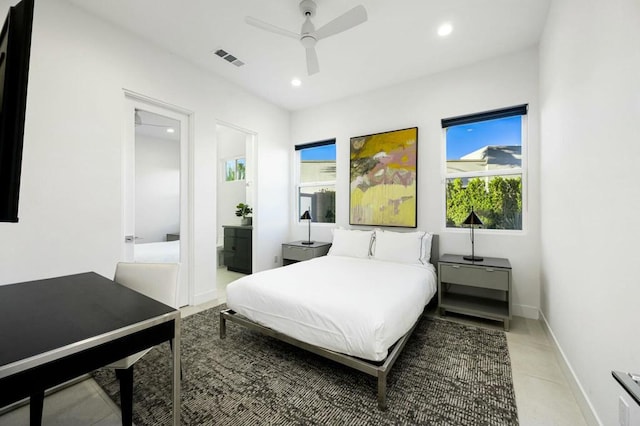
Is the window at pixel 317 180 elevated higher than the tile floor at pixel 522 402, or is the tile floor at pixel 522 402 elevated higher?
the window at pixel 317 180

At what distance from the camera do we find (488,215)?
3.41 meters

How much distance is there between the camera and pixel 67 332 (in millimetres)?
993

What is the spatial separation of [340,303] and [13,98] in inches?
75.2

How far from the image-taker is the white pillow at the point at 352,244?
12.4 feet

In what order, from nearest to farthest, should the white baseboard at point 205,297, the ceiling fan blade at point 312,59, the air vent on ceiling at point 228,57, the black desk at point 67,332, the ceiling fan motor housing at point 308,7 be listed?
the black desk at point 67,332 < the ceiling fan motor housing at point 308,7 < the ceiling fan blade at point 312,59 < the air vent on ceiling at point 228,57 < the white baseboard at point 205,297

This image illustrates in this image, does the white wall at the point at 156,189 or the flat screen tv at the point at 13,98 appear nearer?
the flat screen tv at the point at 13,98

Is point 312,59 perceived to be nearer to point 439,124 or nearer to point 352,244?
point 439,124

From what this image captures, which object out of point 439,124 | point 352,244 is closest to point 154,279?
point 352,244

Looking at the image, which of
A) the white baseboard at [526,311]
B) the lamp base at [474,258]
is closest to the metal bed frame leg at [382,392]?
the lamp base at [474,258]

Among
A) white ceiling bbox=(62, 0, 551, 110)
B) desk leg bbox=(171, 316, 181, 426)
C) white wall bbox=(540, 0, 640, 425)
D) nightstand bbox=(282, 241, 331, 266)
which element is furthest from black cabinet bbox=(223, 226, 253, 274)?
white wall bbox=(540, 0, 640, 425)

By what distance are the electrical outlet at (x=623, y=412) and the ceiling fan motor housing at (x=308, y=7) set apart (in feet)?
10.9

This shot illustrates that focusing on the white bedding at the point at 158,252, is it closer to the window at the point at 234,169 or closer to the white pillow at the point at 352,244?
the white pillow at the point at 352,244

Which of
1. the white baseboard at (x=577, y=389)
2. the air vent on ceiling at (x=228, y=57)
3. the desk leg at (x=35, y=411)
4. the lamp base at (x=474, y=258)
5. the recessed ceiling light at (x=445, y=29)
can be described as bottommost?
the white baseboard at (x=577, y=389)

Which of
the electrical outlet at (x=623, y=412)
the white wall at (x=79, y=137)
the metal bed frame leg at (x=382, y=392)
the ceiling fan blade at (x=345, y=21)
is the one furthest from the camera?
the white wall at (x=79, y=137)
